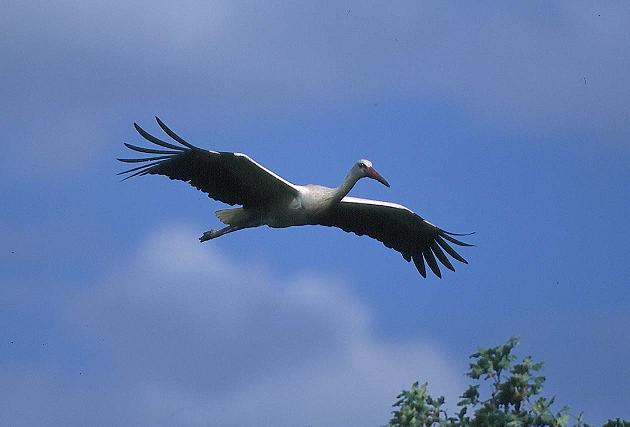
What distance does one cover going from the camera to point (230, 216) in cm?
1582

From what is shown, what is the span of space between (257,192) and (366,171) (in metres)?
1.47

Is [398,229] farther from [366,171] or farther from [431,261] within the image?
[366,171]

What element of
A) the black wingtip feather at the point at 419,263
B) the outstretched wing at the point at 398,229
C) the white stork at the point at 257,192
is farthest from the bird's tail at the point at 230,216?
the black wingtip feather at the point at 419,263

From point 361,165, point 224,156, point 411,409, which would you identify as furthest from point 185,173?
point 411,409

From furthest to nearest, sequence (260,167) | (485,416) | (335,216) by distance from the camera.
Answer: (335,216), (260,167), (485,416)

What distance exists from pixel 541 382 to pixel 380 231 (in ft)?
25.1

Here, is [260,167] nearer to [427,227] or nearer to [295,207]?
[295,207]

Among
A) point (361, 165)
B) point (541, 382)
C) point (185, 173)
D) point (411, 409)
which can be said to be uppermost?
point (361, 165)

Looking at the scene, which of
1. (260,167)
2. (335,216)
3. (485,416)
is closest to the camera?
(485,416)

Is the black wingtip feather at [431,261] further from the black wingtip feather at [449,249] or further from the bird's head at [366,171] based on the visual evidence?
the bird's head at [366,171]

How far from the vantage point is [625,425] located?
9.98 m

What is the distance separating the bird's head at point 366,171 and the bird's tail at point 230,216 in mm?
1639

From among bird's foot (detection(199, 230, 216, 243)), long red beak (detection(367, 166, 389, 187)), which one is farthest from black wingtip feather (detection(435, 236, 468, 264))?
bird's foot (detection(199, 230, 216, 243))

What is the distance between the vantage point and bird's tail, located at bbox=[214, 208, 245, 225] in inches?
622
